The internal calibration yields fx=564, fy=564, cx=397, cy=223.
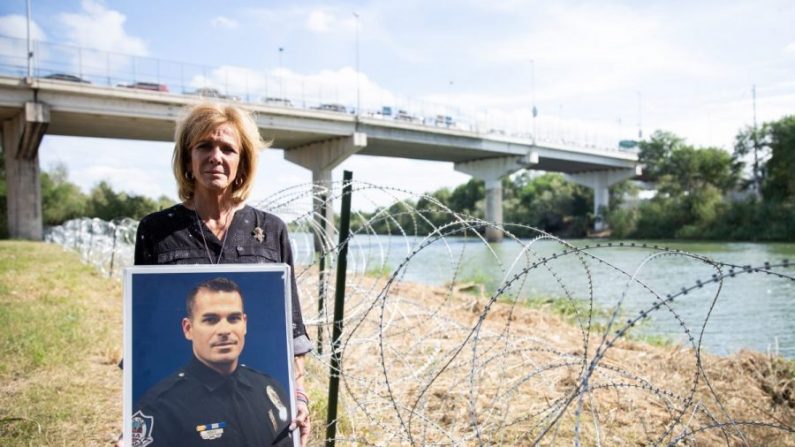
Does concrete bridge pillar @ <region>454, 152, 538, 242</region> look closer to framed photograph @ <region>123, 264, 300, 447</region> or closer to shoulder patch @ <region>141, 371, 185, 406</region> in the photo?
framed photograph @ <region>123, 264, 300, 447</region>

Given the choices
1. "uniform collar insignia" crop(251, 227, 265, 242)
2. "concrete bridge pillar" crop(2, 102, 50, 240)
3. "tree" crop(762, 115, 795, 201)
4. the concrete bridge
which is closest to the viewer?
"uniform collar insignia" crop(251, 227, 265, 242)

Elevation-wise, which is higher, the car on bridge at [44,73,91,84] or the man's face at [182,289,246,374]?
the car on bridge at [44,73,91,84]

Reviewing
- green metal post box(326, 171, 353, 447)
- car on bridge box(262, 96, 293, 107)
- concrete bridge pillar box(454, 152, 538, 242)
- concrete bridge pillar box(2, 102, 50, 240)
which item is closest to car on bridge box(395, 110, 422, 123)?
car on bridge box(262, 96, 293, 107)

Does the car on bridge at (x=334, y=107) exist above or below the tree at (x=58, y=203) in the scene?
above

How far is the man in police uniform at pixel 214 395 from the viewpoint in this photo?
6.73ft

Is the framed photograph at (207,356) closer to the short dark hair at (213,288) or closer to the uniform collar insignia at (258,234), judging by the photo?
the short dark hair at (213,288)

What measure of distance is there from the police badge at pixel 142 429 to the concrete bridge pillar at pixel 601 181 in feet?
190

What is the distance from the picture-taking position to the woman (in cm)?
239

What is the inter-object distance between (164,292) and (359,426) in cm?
285

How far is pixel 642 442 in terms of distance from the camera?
4.45m

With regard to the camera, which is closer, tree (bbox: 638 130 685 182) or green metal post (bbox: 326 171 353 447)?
green metal post (bbox: 326 171 353 447)

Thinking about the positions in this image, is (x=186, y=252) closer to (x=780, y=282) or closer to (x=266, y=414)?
(x=266, y=414)

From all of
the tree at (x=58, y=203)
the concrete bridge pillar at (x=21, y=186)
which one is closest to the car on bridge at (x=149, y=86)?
the concrete bridge pillar at (x=21, y=186)

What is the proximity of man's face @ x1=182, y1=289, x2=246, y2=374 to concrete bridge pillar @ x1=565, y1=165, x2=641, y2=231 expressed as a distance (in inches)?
2275
